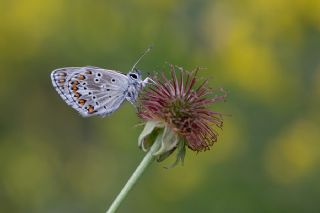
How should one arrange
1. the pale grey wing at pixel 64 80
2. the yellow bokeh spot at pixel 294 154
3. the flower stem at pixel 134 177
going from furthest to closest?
the yellow bokeh spot at pixel 294 154
the pale grey wing at pixel 64 80
the flower stem at pixel 134 177

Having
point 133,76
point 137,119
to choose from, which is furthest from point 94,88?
point 137,119

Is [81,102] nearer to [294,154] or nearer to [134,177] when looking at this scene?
[134,177]

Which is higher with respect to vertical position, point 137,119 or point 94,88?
point 94,88

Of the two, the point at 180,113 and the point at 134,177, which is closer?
the point at 134,177

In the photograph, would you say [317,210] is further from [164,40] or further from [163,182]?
[164,40]

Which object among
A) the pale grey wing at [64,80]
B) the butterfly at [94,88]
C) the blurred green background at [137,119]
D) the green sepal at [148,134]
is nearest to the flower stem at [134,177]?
the green sepal at [148,134]

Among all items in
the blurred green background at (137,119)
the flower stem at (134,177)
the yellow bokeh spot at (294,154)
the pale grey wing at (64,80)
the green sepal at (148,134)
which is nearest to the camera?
the flower stem at (134,177)

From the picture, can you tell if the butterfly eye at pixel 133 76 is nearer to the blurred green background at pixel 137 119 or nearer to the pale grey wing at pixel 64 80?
the pale grey wing at pixel 64 80
